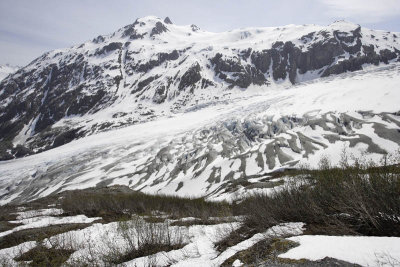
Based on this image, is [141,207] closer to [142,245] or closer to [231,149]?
[142,245]

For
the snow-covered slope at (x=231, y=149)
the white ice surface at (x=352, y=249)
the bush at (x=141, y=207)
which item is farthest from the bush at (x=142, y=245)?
the snow-covered slope at (x=231, y=149)

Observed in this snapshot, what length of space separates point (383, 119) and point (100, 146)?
110551 millimetres

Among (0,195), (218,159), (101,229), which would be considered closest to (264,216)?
(101,229)

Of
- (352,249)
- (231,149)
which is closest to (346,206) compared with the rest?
(352,249)

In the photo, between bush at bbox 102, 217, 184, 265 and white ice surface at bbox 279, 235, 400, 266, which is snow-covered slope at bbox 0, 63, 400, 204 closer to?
bush at bbox 102, 217, 184, 265

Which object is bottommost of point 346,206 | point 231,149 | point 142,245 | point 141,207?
point 231,149

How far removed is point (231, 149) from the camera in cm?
8062

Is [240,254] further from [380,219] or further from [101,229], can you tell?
[101,229]

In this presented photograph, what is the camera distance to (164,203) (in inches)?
866

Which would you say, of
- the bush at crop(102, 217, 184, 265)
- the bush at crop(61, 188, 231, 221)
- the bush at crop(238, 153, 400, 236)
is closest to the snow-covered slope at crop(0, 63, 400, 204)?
the bush at crop(61, 188, 231, 221)

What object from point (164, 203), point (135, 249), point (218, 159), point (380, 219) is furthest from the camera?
point (218, 159)

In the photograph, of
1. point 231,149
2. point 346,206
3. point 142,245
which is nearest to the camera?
point 346,206

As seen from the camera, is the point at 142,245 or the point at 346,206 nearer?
the point at 346,206

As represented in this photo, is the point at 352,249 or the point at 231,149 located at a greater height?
the point at 352,249
